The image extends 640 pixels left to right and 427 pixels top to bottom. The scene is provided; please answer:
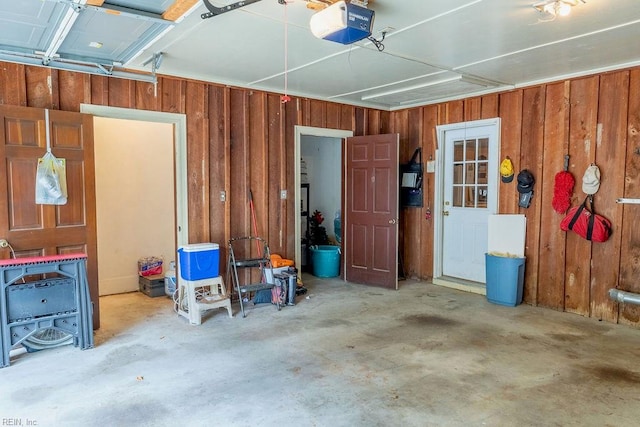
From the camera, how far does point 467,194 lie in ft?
19.6

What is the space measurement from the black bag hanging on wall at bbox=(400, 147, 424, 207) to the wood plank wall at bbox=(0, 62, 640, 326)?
0.14 m

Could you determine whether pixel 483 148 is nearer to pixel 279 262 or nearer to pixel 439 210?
pixel 439 210

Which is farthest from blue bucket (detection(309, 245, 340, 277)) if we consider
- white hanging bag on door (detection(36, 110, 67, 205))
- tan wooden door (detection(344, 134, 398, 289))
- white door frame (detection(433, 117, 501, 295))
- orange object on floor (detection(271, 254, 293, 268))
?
white hanging bag on door (detection(36, 110, 67, 205))

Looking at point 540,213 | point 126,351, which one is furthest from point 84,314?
point 540,213

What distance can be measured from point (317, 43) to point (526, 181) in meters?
3.07

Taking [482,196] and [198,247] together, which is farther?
[482,196]

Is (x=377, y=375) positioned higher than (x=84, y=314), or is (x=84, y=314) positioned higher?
(x=84, y=314)

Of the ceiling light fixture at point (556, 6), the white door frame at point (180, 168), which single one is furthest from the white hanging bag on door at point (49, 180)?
the ceiling light fixture at point (556, 6)

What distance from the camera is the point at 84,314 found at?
12.2 feet

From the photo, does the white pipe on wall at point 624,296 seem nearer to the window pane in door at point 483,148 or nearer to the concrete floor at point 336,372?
the concrete floor at point 336,372

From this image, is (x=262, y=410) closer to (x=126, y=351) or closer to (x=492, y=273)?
(x=126, y=351)

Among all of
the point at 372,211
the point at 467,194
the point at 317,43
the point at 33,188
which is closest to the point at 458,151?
the point at 467,194

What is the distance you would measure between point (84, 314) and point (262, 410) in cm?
200

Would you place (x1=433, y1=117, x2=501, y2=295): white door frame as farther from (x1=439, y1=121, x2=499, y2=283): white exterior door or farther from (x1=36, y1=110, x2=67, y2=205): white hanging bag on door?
(x1=36, y1=110, x2=67, y2=205): white hanging bag on door
